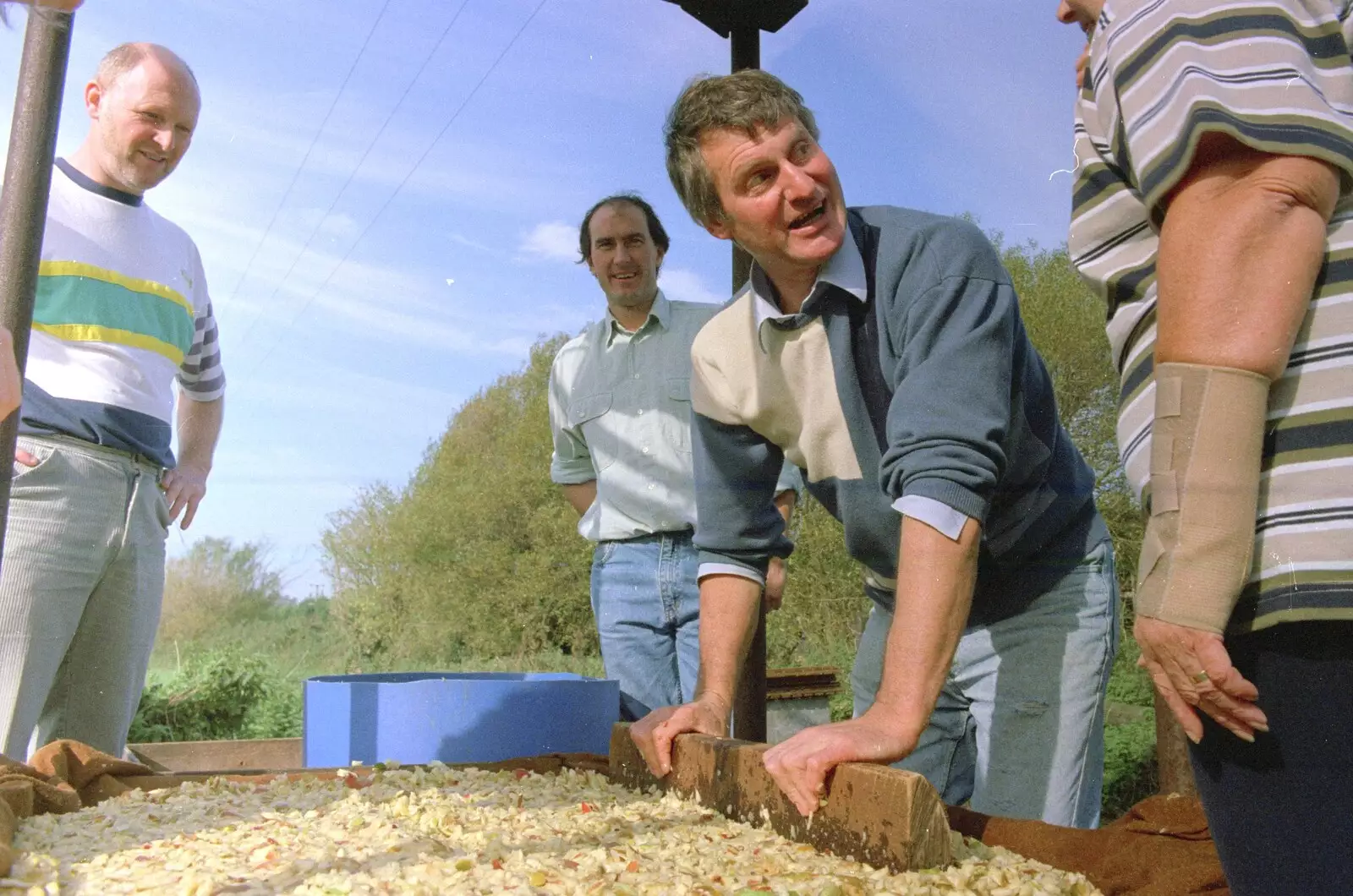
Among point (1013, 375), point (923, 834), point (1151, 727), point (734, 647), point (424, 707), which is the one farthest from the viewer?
point (1151, 727)

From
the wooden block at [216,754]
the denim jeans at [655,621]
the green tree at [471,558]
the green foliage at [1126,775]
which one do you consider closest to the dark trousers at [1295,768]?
the denim jeans at [655,621]

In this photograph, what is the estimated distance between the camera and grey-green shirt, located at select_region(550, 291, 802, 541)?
2.99 m

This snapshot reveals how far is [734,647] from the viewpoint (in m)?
1.88

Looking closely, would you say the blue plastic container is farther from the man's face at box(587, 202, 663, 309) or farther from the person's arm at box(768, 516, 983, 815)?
the man's face at box(587, 202, 663, 309)

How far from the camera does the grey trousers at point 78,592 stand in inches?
90.7

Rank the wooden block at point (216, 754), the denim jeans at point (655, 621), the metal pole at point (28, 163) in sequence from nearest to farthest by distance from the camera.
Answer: the metal pole at point (28, 163), the denim jeans at point (655, 621), the wooden block at point (216, 754)

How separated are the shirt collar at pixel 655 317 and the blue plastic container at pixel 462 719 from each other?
4.32 feet

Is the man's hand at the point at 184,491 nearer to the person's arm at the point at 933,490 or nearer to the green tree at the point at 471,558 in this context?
the person's arm at the point at 933,490

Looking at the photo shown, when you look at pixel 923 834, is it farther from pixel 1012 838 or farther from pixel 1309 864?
pixel 1309 864

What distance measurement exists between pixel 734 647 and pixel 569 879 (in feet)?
2.27

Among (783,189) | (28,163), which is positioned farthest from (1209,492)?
(28,163)

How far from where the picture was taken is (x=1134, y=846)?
1.33 m

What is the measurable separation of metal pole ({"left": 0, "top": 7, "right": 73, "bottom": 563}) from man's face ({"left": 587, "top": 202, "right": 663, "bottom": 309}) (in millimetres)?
1472

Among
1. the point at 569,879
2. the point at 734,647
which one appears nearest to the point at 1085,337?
the point at 734,647
